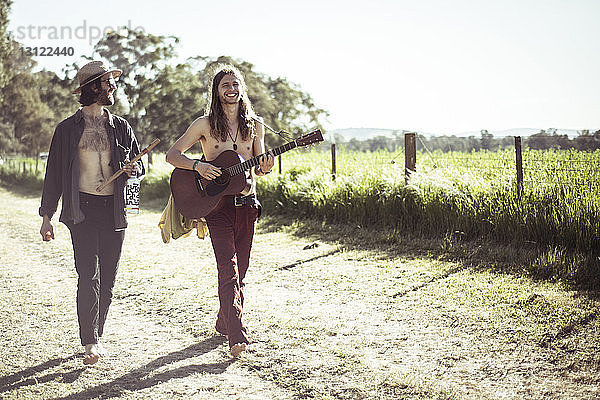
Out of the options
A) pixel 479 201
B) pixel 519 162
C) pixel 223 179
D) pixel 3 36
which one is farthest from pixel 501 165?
pixel 3 36

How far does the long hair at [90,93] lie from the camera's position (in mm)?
4661

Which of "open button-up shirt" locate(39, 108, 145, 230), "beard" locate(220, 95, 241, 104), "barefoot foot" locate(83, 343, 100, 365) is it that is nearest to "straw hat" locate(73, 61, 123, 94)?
"open button-up shirt" locate(39, 108, 145, 230)

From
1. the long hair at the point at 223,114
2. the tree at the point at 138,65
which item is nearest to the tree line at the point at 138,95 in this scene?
the tree at the point at 138,65

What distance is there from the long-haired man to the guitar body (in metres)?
0.07

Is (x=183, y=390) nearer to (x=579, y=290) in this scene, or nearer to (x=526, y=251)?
(x=579, y=290)

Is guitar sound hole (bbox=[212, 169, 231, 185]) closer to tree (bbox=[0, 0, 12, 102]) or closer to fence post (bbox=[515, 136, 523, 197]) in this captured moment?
fence post (bbox=[515, 136, 523, 197])

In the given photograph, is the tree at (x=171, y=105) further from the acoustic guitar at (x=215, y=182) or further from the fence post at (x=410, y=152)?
the acoustic guitar at (x=215, y=182)

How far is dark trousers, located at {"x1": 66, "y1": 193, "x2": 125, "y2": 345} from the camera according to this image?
15.1 ft

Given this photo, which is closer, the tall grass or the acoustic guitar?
the acoustic guitar

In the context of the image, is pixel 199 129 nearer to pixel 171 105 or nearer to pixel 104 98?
pixel 104 98

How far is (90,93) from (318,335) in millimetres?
2572

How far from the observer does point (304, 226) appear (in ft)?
38.1

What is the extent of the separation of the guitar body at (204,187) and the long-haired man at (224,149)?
0.24 ft

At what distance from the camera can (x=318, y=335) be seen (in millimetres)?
5262
